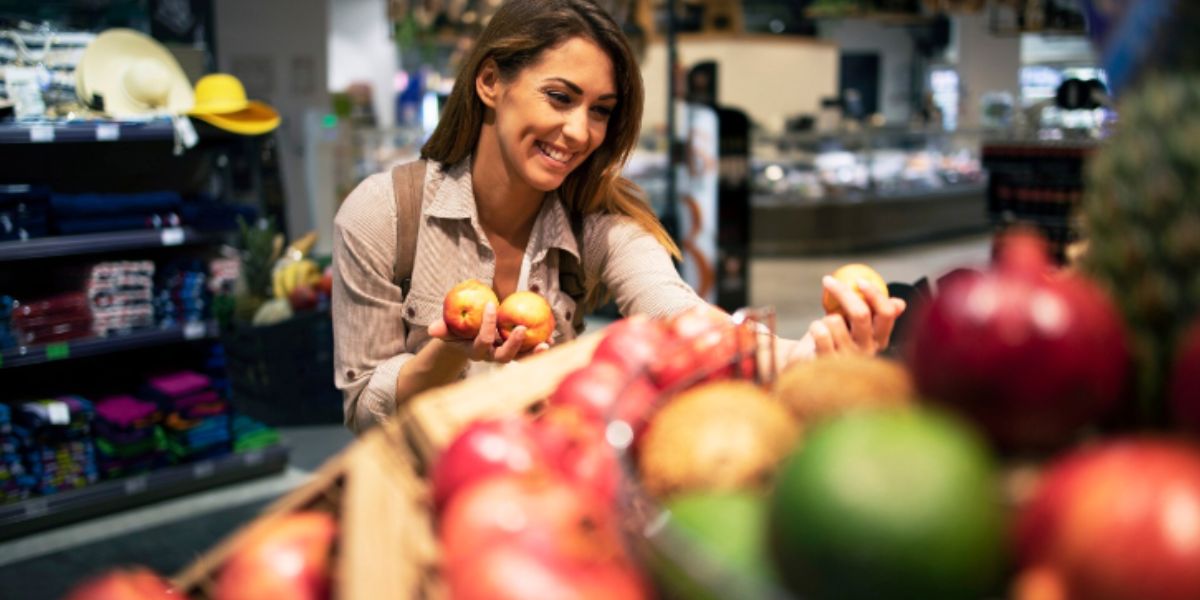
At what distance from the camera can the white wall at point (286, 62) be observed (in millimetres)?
6992

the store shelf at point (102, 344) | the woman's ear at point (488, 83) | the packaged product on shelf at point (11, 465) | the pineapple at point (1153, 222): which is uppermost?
the woman's ear at point (488, 83)

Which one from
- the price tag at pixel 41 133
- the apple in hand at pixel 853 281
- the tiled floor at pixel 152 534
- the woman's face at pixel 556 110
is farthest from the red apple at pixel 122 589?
Answer: the price tag at pixel 41 133

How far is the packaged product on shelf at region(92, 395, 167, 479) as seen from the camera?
4.43 metres

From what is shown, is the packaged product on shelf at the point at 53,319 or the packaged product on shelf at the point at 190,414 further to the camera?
the packaged product on shelf at the point at 190,414

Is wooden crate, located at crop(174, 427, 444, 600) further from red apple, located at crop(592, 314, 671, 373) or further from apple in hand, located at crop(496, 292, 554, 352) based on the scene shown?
apple in hand, located at crop(496, 292, 554, 352)

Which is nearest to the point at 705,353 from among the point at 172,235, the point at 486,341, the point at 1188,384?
the point at 1188,384

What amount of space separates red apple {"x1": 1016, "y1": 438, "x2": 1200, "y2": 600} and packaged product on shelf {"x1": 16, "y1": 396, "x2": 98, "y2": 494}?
446 centimetres

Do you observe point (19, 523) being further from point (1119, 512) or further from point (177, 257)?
point (1119, 512)

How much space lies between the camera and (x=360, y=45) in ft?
34.2

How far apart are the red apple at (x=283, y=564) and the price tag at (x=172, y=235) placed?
12.8ft

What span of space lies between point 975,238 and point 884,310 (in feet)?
40.9

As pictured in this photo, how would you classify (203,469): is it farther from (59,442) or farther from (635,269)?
(635,269)

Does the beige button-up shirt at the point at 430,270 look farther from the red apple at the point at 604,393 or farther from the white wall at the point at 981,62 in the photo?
the white wall at the point at 981,62

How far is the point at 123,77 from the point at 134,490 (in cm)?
184
